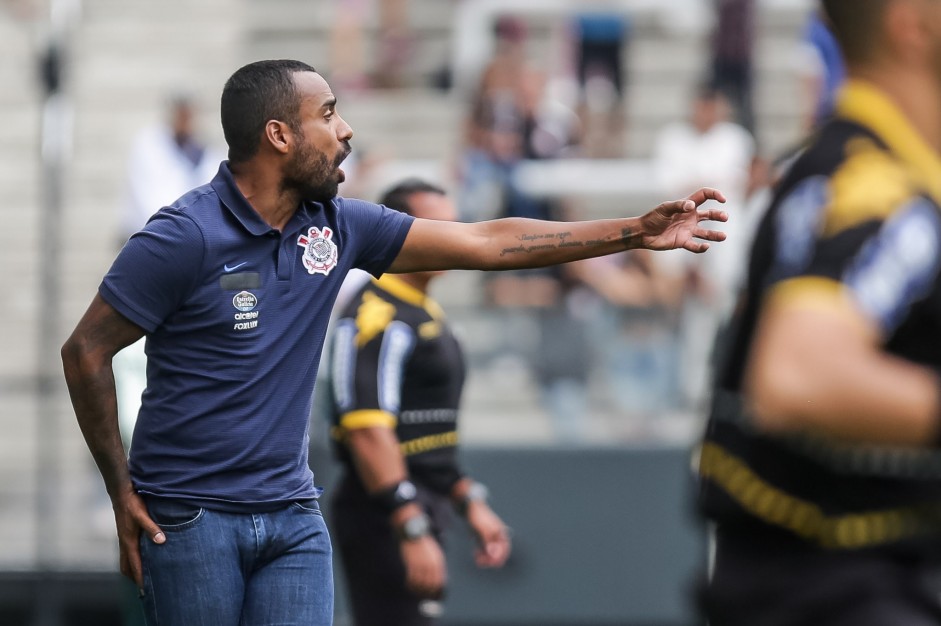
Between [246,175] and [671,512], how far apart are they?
21.0ft

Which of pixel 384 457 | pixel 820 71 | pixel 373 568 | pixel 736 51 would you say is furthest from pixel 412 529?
pixel 736 51

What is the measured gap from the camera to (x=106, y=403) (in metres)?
4.68

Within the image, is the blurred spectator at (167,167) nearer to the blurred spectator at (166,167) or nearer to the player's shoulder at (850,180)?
the blurred spectator at (166,167)

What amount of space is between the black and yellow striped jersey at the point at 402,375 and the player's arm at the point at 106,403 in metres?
1.93

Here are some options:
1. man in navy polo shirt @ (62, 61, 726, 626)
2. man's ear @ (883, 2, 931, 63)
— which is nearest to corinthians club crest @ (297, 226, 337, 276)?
man in navy polo shirt @ (62, 61, 726, 626)

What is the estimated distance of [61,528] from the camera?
1053 centimetres

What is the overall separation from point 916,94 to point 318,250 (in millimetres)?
2424

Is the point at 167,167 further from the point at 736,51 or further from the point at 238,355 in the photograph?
the point at 238,355

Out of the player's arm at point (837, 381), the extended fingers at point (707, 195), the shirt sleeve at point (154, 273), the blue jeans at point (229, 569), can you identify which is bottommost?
the blue jeans at point (229, 569)

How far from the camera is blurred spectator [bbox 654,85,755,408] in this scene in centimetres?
980

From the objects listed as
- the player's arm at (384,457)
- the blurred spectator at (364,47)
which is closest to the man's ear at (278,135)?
the player's arm at (384,457)

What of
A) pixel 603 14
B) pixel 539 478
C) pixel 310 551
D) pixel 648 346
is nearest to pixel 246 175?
pixel 310 551

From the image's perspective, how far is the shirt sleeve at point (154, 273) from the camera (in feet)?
14.9

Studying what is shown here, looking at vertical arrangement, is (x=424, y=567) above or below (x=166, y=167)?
below
